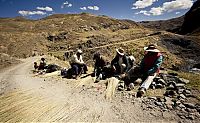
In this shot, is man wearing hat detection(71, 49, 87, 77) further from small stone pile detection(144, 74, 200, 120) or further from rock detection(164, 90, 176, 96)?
rock detection(164, 90, 176, 96)

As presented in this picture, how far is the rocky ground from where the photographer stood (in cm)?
665

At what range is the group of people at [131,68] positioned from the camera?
910cm

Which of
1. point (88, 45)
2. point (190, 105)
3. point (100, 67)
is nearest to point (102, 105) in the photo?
point (190, 105)

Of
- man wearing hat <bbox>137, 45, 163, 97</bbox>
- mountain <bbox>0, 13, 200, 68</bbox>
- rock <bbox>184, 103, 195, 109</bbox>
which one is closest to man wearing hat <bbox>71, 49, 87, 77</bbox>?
man wearing hat <bbox>137, 45, 163, 97</bbox>

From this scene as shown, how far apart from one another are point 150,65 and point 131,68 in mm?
1015

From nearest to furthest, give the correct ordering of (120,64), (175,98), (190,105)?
(190,105), (175,98), (120,64)

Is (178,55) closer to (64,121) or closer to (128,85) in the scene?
(128,85)

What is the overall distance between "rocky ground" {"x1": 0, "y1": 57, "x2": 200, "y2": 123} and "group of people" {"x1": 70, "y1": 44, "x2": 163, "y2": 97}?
387 mm

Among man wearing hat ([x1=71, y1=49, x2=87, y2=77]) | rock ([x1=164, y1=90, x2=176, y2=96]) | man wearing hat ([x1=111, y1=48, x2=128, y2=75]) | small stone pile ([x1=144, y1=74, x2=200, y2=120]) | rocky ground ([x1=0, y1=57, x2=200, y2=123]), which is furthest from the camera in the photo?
man wearing hat ([x1=71, y1=49, x2=87, y2=77])

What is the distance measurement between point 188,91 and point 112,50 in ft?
97.5

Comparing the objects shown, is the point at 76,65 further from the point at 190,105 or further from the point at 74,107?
the point at 190,105

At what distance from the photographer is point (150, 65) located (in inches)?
371

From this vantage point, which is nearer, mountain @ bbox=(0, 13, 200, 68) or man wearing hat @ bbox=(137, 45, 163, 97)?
man wearing hat @ bbox=(137, 45, 163, 97)

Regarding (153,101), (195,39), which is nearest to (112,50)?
(195,39)
